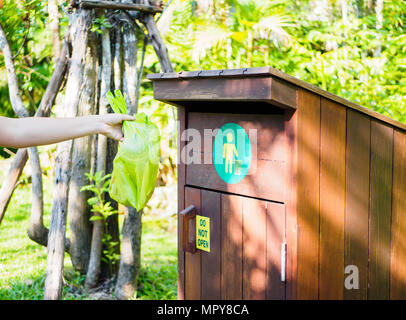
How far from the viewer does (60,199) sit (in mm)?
3111

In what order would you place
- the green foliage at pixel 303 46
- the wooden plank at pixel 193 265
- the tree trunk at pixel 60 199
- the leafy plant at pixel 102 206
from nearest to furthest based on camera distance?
the wooden plank at pixel 193 265 → the tree trunk at pixel 60 199 → the leafy plant at pixel 102 206 → the green foliage at pixel 303 46

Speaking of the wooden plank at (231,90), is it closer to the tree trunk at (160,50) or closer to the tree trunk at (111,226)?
the tree trunk at (160,50)

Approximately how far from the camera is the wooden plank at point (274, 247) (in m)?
2.17

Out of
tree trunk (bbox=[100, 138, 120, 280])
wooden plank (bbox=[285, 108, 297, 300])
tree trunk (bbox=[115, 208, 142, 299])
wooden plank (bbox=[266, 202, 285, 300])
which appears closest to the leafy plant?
tree trunk (bbox=[100, 138, 120, 280])

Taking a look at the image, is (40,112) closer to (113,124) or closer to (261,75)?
(113,124)

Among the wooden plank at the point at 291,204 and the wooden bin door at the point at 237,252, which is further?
the wooden bin door at the point at 237,252

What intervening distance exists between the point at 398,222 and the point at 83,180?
2525 millimetres

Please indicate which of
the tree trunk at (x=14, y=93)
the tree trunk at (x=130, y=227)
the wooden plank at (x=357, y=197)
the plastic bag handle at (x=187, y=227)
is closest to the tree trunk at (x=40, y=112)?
the tree trunk at (x=14, y=93)

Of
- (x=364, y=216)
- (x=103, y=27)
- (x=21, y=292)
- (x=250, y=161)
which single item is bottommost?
(x=21, y=292)

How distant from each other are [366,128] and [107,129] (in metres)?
1.31

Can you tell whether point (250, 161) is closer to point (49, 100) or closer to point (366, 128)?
point (366, 128)

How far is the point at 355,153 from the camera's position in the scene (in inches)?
91.7

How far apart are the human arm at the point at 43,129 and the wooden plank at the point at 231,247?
2.49ft
